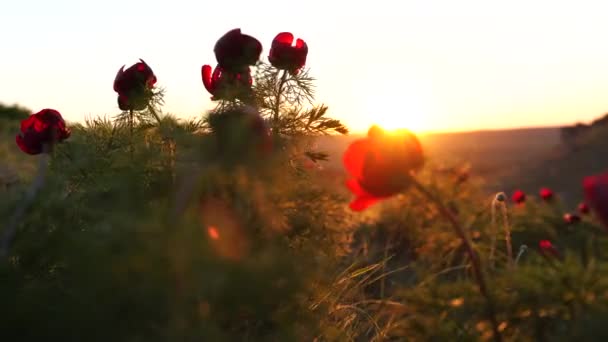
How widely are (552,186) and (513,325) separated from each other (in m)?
15.2

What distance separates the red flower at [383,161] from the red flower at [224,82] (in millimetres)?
1114

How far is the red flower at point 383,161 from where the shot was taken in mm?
1594

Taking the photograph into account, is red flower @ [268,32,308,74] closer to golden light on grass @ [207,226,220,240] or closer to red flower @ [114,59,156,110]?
red flower @ [114,59,156,110]

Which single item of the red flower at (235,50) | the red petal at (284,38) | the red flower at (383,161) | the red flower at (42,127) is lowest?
the red flower at (383,161)

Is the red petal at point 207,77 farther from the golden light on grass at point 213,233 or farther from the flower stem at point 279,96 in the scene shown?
the golden light on grass at point 213,233

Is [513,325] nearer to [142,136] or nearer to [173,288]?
[173,288]

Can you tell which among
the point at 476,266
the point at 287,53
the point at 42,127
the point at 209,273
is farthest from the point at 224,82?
the point at 209,273

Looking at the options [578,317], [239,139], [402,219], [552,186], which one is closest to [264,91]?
[239,139]

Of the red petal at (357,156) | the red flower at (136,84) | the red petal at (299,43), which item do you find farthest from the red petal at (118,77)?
the red petal at (357,156)

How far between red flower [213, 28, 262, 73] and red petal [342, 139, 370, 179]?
1121 millimetres

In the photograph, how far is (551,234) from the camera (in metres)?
6.32

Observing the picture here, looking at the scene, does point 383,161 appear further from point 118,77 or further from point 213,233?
point 118,77

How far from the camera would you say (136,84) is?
2.99 meters

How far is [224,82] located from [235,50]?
0.13 metres
